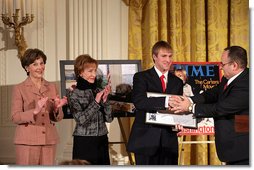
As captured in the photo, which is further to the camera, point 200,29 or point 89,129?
point 200,29

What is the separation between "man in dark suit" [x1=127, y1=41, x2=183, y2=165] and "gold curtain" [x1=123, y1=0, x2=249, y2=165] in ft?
3.44

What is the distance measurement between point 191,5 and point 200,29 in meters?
0.24

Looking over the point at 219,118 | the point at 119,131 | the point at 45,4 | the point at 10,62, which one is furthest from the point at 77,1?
the point at 219,118

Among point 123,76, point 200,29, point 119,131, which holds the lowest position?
point 119,131

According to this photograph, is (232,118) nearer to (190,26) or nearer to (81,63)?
(81,63)

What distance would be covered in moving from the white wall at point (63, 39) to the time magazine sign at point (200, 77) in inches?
25.0

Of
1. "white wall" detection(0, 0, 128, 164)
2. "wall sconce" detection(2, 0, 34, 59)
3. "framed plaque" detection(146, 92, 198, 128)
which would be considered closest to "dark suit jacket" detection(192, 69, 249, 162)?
"framed plaque" detection(146, 92, 198, 128)

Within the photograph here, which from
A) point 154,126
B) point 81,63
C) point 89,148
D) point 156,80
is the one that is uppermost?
point 81,63

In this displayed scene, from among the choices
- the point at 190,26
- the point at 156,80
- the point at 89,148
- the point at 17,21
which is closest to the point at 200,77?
the point at 190,26

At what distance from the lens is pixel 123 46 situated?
5.36 m

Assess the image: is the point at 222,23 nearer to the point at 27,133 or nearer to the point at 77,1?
the point at 77,1

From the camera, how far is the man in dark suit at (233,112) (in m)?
3.82

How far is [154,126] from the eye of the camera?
414cm

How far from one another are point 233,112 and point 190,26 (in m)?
1.65
